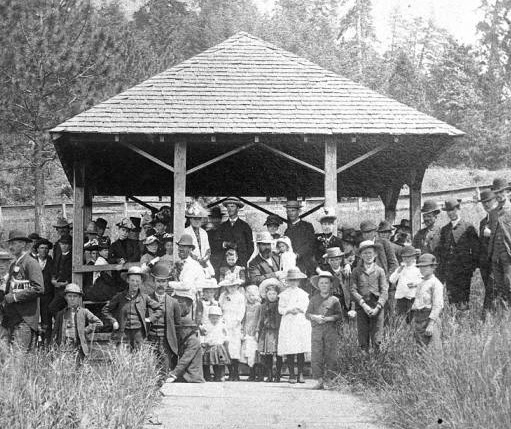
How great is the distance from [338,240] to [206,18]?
5100 cm

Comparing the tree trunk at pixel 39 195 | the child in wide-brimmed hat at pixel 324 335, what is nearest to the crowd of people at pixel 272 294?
the child in wide-brimmed hat at pixel 324 335

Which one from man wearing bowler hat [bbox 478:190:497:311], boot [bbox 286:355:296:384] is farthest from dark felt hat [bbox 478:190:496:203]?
boot [bbox 286:355:296:384]

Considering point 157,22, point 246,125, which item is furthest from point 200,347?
point 157,22

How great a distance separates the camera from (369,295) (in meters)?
10.7

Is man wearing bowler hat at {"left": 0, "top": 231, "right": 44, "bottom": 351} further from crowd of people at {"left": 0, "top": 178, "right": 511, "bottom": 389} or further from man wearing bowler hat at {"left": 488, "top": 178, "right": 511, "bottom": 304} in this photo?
man wearing bowler hat at {"left": 488, "top": 178, "right": 511, "bottom": 304}

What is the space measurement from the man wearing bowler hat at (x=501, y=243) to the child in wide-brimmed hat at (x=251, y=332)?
332 cm

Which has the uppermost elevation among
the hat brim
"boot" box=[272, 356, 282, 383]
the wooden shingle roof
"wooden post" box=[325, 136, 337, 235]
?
the wooden shingle roof

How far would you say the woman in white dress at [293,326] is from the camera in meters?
11.1

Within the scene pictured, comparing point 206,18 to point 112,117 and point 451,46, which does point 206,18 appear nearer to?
point 451,46

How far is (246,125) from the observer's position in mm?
13758

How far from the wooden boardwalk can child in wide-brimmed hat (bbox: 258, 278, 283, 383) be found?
1331 millimetres

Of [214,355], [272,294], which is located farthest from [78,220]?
[272,294]

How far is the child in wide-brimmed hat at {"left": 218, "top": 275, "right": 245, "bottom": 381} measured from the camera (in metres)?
11.6

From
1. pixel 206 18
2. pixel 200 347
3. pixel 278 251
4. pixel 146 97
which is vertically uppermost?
pixel 206 18
